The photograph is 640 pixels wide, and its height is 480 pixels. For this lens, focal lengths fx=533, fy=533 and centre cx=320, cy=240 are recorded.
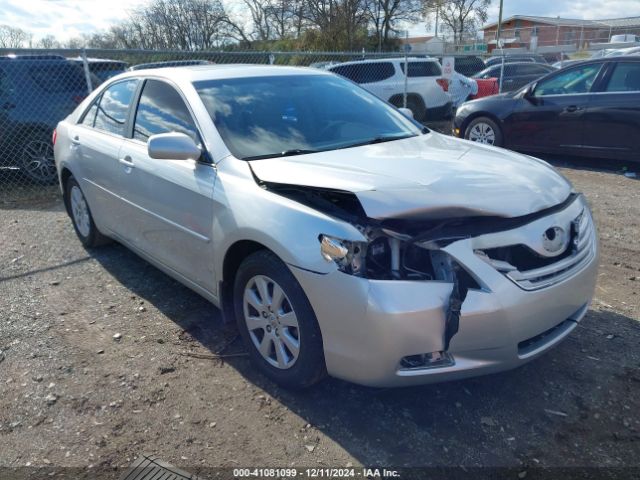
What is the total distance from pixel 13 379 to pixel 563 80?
26.7ft

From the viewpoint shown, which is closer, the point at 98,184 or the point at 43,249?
Answer: the point at 98,184

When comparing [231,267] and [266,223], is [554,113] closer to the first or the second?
[231,267]

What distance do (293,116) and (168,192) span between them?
0.96 metres

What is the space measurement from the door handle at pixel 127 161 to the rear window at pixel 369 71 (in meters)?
10.4

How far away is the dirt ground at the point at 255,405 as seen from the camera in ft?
8.17

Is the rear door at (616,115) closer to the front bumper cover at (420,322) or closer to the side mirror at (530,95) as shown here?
the side mirror at (530,95)

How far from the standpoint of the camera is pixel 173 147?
308cm

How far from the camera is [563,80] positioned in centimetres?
816

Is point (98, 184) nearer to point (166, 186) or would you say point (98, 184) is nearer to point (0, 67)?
point (166, 186)

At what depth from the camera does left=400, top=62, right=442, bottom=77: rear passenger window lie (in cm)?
1365

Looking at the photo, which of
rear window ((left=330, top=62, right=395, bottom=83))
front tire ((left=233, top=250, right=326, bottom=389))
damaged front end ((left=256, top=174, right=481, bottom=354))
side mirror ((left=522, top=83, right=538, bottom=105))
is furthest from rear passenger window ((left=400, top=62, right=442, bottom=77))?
damaged front end ((left=256, top=174, right=481, bottom=354))

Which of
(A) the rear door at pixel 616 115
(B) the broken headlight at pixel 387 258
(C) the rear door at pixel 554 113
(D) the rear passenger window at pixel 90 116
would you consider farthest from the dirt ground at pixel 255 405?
(C) the rear door at pixel 554 113

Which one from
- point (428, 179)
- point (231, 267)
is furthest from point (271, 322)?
point (428, 179)

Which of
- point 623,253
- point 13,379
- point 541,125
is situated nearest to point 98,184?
point 13,379
